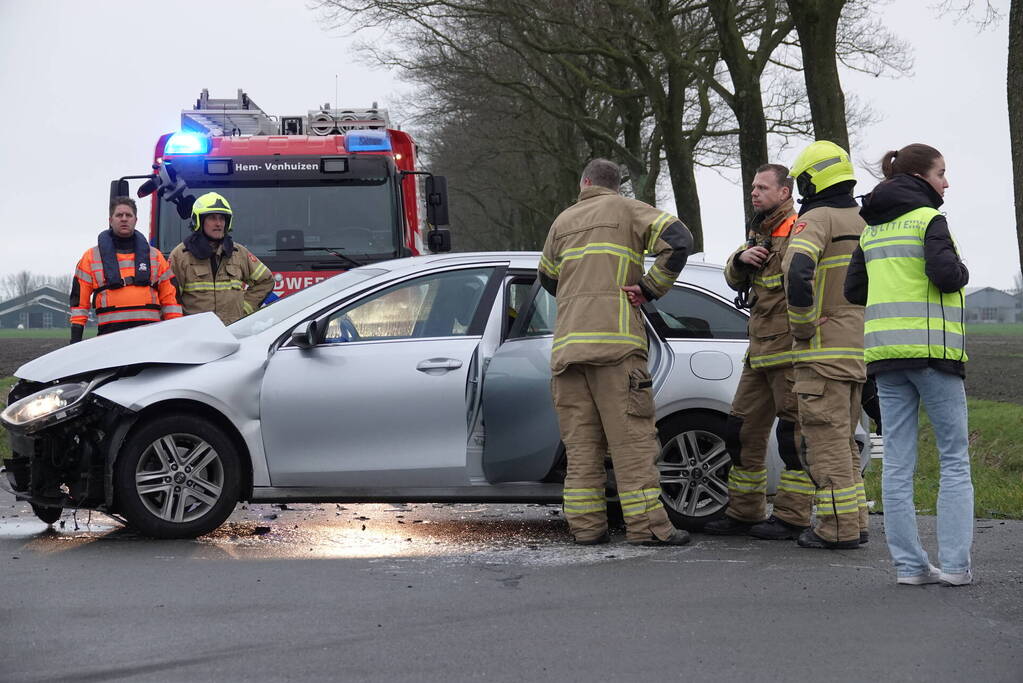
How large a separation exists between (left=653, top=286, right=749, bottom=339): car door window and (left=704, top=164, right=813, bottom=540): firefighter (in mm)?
232

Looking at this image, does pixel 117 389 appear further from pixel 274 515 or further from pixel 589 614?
pixel 589 614

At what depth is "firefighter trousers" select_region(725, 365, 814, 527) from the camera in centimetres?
777

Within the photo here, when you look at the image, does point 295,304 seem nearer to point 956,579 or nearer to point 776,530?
point 776,530

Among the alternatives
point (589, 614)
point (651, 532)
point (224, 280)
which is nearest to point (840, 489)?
point (651, 532)

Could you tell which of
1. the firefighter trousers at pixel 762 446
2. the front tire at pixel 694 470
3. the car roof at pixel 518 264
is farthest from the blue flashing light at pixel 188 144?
the firefighter trousers at pixel 762 446

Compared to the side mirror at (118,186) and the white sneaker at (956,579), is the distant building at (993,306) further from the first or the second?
the white sneaker at (956,579)

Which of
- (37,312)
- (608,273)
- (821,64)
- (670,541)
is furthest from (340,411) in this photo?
(37,312)

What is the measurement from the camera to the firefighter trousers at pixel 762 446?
7.77 meters

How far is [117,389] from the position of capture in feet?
25.0

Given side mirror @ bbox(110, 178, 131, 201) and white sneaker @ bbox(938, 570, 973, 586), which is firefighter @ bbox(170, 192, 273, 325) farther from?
white sneaker @ bbox(938, 570, 973, 586)

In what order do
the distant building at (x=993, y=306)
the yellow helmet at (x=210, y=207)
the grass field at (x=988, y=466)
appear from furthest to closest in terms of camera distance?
the distant building at (x=993, y=306)
the yellow helmet at (x=210, y=207)
the grass field at (x=988, y=466)

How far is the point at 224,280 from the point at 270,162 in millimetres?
2684

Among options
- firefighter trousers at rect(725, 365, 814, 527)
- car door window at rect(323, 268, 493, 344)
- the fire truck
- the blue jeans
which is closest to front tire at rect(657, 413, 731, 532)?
firefighter trousers at rect(725, 365, 814, 527)

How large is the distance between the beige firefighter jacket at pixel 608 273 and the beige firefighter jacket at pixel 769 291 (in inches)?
18.6
